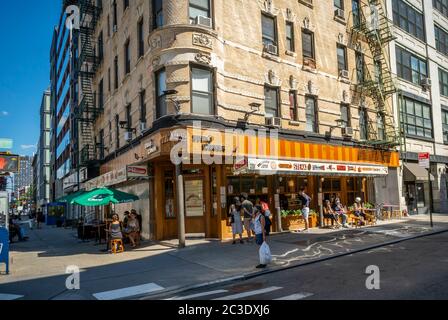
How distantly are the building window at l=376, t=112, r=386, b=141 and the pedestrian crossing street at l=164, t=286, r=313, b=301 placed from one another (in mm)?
18787

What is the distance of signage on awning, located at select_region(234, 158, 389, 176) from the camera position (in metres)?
14.8

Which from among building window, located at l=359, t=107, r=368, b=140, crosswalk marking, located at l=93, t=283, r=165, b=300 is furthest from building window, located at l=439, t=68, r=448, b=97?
crosswalk marking, located at l=93, t=283, r=165, b=300

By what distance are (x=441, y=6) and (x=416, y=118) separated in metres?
12.5

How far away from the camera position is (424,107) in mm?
27938

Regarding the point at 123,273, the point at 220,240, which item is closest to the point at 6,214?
the point at 123,273

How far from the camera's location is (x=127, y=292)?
8055mm

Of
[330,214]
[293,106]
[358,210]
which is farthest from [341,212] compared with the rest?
[293,106]

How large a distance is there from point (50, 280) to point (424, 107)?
28.1 meters

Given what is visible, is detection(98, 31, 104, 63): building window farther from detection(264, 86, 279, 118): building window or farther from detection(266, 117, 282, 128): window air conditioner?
detection(266, 117, 282, 128): window air conditioner

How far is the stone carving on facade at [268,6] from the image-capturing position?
58.0ft

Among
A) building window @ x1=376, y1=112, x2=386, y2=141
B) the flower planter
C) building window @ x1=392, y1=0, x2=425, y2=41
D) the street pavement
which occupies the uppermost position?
building window @ x1=392, y1=0, x2=425, y2=41

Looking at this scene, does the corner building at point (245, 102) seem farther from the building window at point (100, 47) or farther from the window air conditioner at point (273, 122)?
the building window at point (100, 47)

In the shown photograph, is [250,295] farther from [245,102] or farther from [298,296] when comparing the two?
[245,102]
